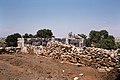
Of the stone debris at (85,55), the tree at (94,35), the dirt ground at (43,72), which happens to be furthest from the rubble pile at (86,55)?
the tree at (94,35)

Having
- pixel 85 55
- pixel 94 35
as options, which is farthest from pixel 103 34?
pixel 85 55

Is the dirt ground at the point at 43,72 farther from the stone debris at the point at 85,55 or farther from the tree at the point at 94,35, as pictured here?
the tree at the point at 94,35

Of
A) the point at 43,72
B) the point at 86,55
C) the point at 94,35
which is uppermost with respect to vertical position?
the point at 94,35

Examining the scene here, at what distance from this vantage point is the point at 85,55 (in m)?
12.7

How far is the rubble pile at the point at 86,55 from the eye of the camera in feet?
39.5

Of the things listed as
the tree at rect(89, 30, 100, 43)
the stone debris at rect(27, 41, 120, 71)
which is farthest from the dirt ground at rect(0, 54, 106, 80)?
the tree at rect(89, 30, 100, 43)

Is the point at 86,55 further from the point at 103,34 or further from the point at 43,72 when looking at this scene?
the point at 103,34

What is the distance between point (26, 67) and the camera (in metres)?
11.2

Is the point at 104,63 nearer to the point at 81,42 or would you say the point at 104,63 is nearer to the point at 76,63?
the point at 76,63

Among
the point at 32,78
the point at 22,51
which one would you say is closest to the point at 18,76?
the point at 32,78

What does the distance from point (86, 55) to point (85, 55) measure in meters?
0.07

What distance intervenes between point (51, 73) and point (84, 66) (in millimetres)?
2662

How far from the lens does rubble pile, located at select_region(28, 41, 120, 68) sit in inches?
474

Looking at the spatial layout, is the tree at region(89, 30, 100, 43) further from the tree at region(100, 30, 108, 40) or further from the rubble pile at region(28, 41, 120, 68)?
the rubble pile at region(28, 41, 120, 68)
